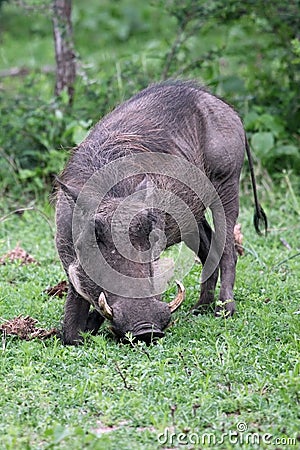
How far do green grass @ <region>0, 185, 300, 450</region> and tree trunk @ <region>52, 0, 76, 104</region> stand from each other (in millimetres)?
3270

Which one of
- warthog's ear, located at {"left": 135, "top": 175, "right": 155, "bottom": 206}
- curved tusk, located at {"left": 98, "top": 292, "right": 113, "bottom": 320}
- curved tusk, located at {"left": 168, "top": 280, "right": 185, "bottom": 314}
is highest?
warthog's ear, located at {"left": 135, "top": 175, "right": 155, "bottom": 206}

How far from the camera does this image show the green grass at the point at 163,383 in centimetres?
321

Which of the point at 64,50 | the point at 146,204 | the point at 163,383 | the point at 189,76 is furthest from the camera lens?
the point at 189,76

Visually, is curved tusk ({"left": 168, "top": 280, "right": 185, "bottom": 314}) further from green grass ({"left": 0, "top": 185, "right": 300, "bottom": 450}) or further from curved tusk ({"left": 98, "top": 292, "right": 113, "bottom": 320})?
curved tusk ({"left": 98, "top": 292, "right": 113, "bottom": 320})

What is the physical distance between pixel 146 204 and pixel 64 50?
13.0 feet

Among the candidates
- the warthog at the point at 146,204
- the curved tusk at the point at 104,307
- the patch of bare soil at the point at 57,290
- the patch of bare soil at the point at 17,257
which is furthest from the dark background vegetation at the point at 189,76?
the curved tusk at the point at 104,307

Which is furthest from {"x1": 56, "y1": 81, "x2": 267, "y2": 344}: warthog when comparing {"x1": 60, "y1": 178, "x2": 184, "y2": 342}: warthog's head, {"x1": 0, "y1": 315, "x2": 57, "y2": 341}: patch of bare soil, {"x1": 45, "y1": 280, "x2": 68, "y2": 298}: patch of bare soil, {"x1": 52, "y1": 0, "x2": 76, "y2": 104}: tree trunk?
{"x1": 52, "y1": 0, "x2": 76, "y2": 104}: tree trunk

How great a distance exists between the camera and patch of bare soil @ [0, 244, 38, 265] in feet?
19.6

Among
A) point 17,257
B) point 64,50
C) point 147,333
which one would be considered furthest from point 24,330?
point 64,50

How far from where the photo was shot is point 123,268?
165 inches

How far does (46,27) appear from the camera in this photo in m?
13.8

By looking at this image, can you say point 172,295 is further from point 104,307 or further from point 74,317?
point 104,307

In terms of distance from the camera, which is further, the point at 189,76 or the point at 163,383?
the point at 189,76

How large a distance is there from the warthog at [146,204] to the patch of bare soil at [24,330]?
0.11 meters
